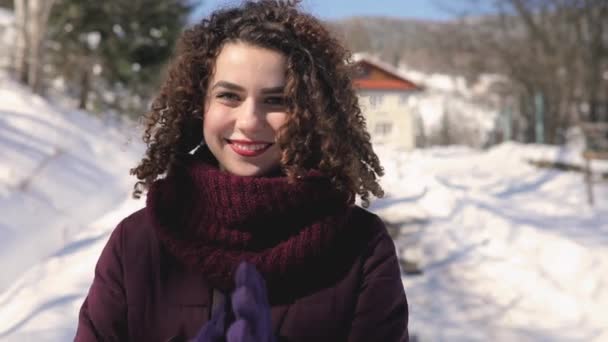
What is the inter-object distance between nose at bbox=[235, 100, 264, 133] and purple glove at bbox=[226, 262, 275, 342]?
312 mm

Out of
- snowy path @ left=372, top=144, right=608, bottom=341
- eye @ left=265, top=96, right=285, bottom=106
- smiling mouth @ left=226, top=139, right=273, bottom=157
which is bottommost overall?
snowy path @ left=372, top=144, right=608, bottom=341

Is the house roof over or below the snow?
over

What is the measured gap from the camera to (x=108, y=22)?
14.1 meters

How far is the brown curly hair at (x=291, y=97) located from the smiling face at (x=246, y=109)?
0.02 metres

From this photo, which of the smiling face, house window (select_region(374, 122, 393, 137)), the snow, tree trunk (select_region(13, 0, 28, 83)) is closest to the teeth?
the smiling face

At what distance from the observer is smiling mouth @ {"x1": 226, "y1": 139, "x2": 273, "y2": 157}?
1342mm

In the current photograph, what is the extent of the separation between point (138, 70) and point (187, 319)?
46.3 feet

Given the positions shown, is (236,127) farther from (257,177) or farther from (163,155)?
(163,155)

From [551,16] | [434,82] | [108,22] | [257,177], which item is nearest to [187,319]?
[257,177]

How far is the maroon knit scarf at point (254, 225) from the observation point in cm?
127

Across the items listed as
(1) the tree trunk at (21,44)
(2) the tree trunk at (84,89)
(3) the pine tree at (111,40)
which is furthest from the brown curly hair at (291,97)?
(2) the tree trunk at (84,89)

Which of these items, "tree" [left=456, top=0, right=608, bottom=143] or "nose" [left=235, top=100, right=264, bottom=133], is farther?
"tree" [left=456, top=0, right=608, bottom=143]

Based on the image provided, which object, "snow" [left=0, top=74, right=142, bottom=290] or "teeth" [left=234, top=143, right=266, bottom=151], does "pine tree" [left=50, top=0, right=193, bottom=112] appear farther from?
"teeth" [left=234, top=143, right=266, bottom=151]

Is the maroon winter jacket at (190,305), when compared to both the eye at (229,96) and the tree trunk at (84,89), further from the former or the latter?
the tree trunk at (84,89)
